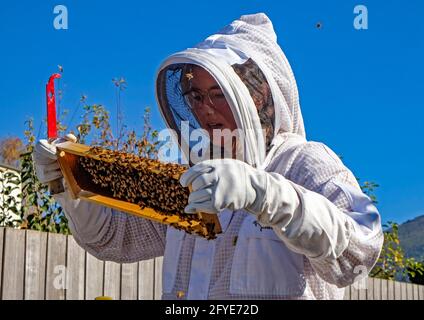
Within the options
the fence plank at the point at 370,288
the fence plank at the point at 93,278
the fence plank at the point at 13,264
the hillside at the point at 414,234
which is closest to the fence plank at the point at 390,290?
the fence plank at the point at 370,288

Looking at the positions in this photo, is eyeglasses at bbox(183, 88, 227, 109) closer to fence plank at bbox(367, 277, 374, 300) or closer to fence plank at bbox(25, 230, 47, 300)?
fence plank at bbox(25, 230, 47, 300)

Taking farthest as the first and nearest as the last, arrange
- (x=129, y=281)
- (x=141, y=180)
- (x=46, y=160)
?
(x=129, y=281) < (x=46, y=160) < (x=141, y=180)

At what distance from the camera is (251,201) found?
2.64 meters

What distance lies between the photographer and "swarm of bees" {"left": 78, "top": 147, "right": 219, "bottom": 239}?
3111 mm

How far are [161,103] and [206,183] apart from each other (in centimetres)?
140

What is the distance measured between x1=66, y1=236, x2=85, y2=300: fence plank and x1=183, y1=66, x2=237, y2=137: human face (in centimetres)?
356

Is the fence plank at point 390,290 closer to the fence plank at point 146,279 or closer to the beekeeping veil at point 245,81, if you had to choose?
the fence plank at point 146,279

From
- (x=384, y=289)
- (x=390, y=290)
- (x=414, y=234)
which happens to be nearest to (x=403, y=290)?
(x=390, y=290)

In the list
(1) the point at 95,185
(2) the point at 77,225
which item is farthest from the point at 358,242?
(2) the point at 77,225

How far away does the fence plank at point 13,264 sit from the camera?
6.36 meters

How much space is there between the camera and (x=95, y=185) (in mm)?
3506

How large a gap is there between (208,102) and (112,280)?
406 centimetres

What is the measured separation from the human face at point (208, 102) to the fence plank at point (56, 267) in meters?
3.44

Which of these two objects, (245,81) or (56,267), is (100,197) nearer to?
(245,81)
